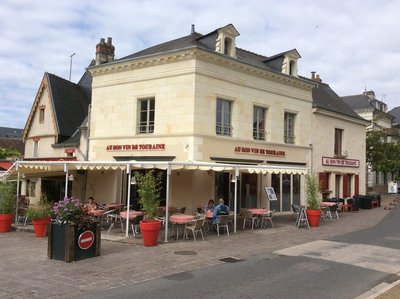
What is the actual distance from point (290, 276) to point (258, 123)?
11.5 m

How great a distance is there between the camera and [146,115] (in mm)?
17469

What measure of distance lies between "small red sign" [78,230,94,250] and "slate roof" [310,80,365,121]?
15.2 meters

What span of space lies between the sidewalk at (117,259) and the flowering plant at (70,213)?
84 centimetres

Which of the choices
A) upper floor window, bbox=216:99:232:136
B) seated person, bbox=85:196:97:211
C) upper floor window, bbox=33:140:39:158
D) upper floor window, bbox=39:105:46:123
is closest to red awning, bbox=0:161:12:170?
upper floor window, bbox=33:140:39:158

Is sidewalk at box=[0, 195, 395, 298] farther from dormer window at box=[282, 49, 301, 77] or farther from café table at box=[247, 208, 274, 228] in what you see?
dormer window at box=[282, 49, 301, 77]

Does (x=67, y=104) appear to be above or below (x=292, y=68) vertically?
below

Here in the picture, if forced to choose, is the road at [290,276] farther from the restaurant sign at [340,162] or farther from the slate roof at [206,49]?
the restaurant sign at [340,162]

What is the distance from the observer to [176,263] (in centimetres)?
889

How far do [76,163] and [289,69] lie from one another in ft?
36.9

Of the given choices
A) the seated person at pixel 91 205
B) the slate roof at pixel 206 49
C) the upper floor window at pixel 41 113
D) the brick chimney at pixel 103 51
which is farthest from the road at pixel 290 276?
the upper floor window at pixel 41 113

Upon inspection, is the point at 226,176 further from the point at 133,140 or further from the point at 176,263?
the point at 176,263

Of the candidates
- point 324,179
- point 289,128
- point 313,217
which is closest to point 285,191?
point 289,128

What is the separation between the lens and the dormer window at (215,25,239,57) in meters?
17.1

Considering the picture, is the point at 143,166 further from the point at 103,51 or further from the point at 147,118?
the point at 103,51
